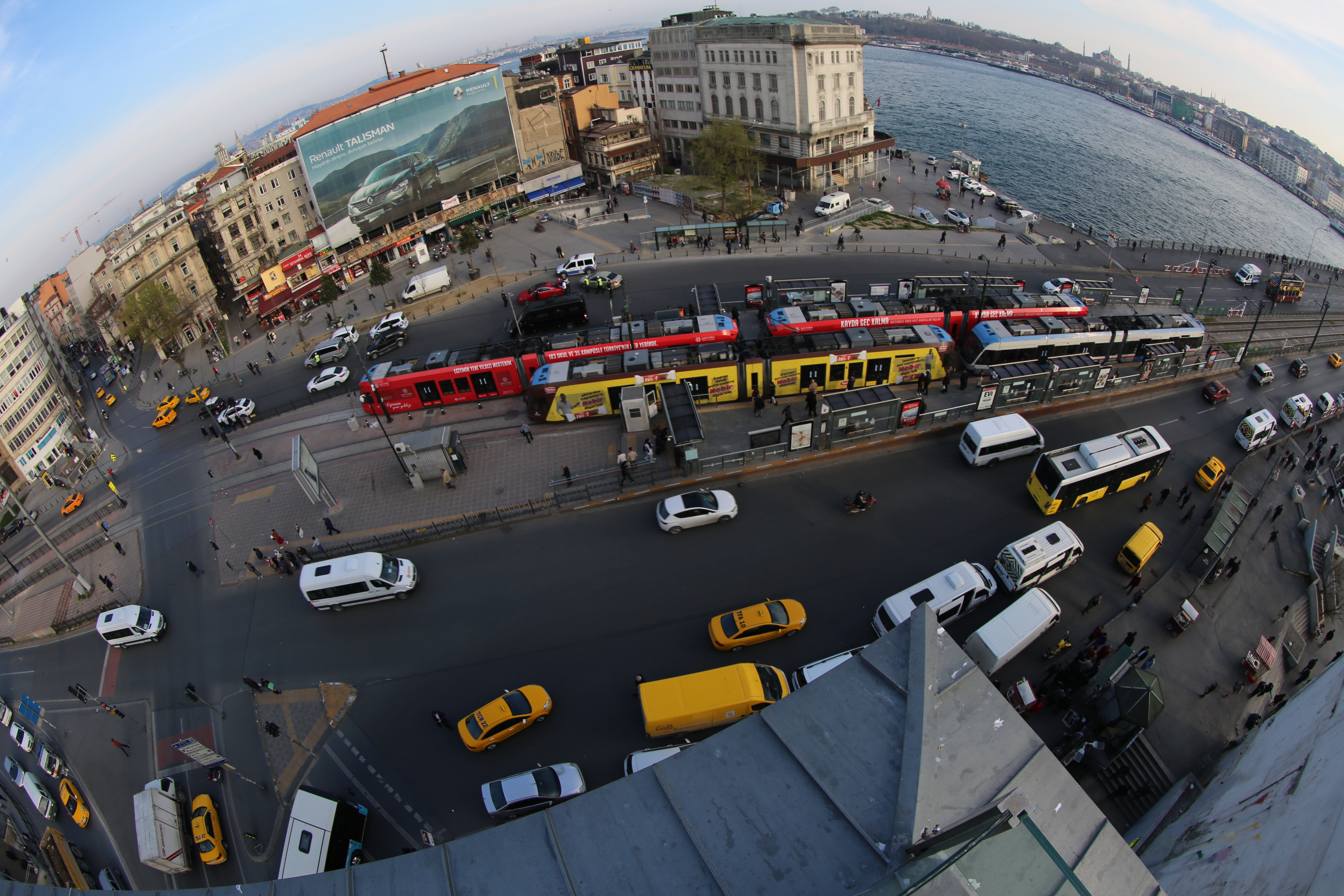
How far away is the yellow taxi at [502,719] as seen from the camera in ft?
49.3

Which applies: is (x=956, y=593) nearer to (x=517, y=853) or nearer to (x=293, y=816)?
(x=517, y=853)

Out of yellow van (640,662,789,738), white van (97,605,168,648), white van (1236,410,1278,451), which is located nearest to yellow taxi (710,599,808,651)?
yellow van (640,662,789,738)

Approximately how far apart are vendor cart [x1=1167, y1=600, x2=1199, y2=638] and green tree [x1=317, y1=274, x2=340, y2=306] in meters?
47.9

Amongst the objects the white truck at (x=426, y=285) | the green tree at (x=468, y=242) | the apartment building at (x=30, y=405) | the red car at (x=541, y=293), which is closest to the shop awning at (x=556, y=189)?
the green tree at (x=468, y=242)

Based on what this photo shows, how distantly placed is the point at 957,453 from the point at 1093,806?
18004 mm

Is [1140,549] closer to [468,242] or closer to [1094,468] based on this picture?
[1094,468]

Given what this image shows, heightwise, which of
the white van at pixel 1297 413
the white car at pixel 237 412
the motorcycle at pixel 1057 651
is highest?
the white car at pixel 237 412

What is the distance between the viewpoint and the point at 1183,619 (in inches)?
675

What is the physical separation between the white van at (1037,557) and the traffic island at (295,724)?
798 inches

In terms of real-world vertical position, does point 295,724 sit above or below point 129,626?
below

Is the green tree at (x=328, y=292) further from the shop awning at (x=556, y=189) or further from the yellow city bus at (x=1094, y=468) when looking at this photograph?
the yellow city bus at (x=1094, y=468)

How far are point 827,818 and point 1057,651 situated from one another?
43.6ft

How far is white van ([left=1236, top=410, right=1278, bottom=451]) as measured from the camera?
23.5m

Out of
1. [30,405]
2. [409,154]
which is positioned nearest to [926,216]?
[409,154]
